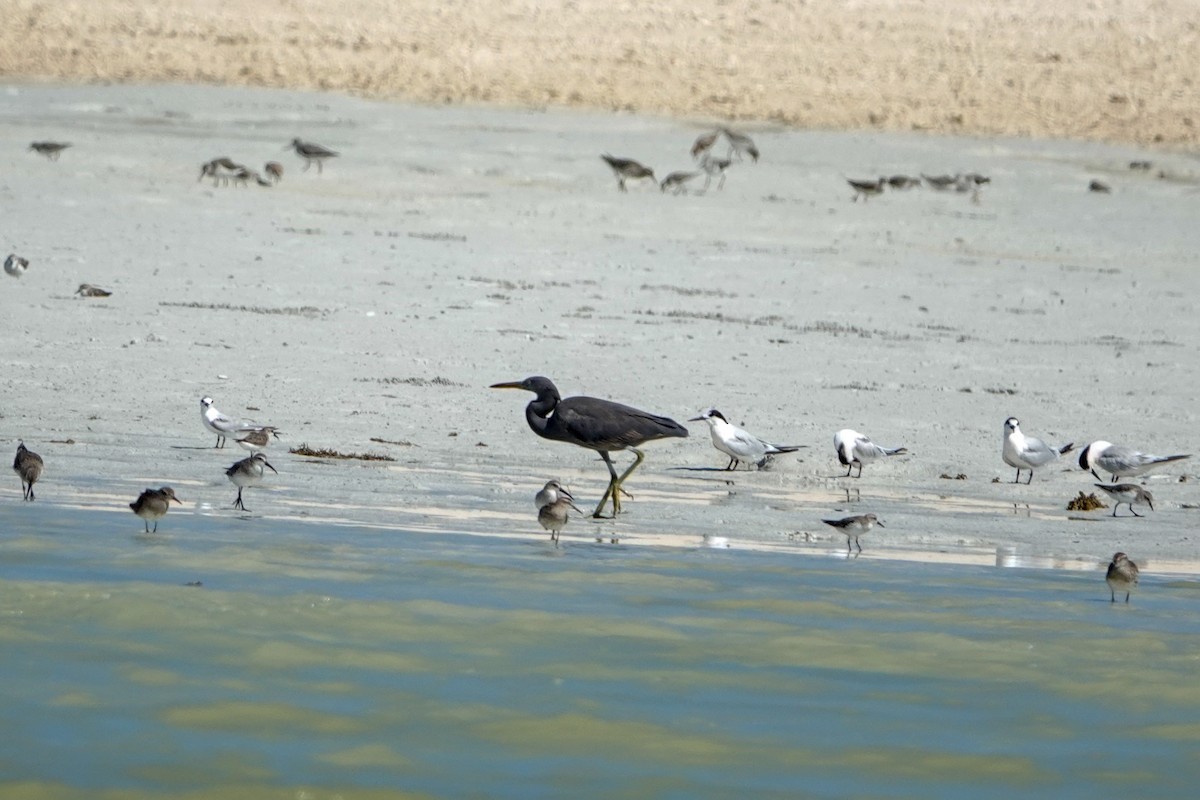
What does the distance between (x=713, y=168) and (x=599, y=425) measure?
15.3 m

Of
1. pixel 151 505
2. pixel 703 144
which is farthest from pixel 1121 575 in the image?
pixel 703 144

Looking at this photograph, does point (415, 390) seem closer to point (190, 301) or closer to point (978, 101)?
point (190, 301)

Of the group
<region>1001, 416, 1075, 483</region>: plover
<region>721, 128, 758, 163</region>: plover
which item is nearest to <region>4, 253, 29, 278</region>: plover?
<region>1001, 416, 1075, 483</region>: plover

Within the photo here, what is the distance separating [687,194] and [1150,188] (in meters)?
7.11

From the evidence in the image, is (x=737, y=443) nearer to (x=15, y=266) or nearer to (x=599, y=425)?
(x=599, y=425)

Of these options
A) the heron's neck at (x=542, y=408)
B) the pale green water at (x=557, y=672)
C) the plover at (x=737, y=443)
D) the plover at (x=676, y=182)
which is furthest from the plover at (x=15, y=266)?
the plover at (x=676, y=182)

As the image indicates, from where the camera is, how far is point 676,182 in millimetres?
24000

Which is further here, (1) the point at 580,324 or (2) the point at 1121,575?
(1) the point at 580,324

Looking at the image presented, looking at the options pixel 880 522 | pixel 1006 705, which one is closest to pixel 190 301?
pixel 880 522

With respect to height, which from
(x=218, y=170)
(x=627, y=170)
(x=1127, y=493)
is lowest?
(x=1127, y=493)

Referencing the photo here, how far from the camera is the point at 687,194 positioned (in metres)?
24.0

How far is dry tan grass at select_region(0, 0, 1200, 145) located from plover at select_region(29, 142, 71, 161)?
25.4ft

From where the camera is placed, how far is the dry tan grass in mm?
31562

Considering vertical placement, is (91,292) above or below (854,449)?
above
